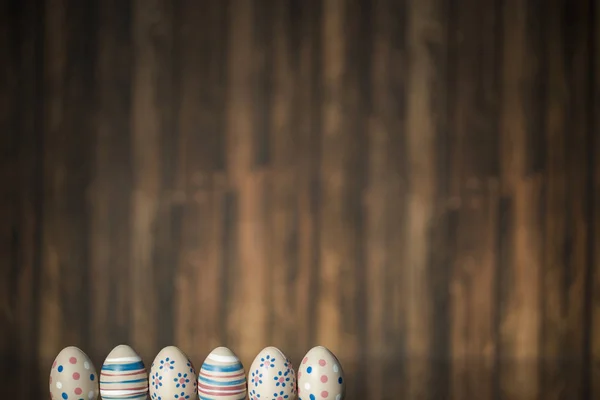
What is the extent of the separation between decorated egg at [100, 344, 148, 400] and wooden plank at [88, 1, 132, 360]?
30 cm

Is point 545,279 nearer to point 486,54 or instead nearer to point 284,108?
point 486,54

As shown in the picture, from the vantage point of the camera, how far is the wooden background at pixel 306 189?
4.42 ft

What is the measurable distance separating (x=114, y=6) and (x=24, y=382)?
0.81m

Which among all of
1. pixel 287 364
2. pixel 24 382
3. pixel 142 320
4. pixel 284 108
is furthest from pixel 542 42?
pixel 24 382

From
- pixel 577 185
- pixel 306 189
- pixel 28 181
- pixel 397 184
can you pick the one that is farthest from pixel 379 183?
pixel 28 181

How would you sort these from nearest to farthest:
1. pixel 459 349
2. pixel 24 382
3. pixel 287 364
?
pixel 287 364
pixel 24 382
pixel 459 349

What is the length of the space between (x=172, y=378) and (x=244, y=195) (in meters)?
0.45

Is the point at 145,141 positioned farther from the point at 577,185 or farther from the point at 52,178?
the point at 577,185

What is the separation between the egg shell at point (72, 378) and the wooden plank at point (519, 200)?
857mm

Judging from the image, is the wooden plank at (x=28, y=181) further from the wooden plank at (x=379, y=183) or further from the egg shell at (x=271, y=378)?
the wooden plank at (x=379, y=183)

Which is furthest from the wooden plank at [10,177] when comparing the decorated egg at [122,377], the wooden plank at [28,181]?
the decorated egg at [122,377]

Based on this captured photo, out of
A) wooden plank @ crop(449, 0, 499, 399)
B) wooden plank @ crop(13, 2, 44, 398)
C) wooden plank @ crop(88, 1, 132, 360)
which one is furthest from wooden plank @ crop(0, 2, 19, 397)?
wooden plank @ crop(449, 0, 499, 399)

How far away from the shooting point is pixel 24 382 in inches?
49.8

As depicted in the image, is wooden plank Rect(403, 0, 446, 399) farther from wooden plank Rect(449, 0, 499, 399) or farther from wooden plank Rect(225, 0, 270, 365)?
wooden plank Rect(225, 0, 270, 365)
